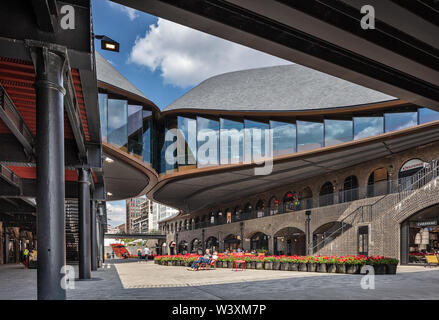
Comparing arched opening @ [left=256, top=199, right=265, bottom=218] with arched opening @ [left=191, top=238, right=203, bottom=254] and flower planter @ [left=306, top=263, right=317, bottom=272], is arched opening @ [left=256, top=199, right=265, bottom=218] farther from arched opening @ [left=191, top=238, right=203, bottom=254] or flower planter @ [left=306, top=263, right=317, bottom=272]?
flower planter @ [left=306, top=263, right=317, bottom=272]

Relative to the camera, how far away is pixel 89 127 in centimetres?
1315

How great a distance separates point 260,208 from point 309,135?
17.2m

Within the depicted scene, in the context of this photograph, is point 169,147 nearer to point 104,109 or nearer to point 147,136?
point 147,136

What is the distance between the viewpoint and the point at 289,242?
4169cm

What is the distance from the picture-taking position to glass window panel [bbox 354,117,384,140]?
28.6 m

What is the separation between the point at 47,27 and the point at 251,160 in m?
27.6

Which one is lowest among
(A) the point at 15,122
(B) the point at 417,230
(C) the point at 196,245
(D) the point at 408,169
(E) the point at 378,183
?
(C) the point at 196,245

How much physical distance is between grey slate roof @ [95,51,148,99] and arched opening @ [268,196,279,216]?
62.6 feet

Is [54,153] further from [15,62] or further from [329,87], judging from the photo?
[329,87]

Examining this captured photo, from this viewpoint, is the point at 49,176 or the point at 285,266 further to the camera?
the point at 285,266

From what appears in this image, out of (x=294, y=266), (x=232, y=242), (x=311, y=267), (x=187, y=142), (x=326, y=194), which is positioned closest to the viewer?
(x=311, y=267)

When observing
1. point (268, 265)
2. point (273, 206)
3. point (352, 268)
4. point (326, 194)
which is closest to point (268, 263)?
point (268, 265)

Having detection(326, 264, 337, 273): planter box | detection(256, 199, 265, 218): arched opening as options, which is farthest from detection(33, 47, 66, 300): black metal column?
detection(256, 199, 265, 218): arched opening
